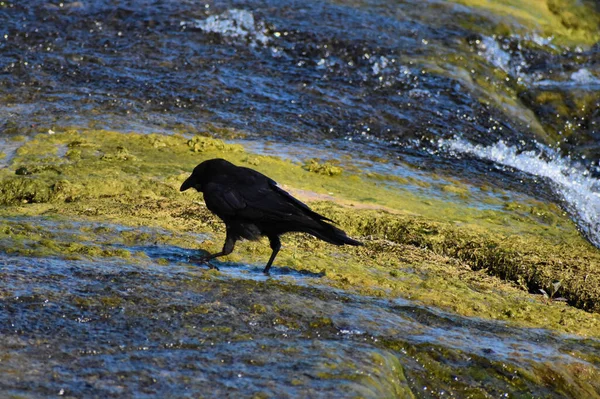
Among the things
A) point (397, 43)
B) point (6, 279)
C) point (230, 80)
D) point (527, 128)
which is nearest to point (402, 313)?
point (6, 279)

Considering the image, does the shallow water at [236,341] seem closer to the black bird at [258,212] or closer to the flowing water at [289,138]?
the flowing water at [289,138]

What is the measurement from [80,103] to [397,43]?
19.3 ft

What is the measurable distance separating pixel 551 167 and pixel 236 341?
8184mm

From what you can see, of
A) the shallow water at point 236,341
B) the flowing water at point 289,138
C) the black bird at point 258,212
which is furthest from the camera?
the black bird at point 258,212

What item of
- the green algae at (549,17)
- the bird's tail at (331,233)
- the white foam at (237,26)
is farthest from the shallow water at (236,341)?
the green algae at (549,17)

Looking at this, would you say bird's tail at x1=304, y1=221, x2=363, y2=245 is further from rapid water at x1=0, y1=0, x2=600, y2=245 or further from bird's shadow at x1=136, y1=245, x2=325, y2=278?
rapid water at x1=0, y1=0, x2=600, y2=245

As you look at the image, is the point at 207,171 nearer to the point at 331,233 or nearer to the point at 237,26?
the point at 331,233

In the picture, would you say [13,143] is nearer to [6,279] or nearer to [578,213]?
[6,279]

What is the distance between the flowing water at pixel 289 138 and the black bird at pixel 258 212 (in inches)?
12.9

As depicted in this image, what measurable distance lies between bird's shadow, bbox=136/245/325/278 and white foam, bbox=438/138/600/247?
16.2 feet

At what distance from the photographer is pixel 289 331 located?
156 inches

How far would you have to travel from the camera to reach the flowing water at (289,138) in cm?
345

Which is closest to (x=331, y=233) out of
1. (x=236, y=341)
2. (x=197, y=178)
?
(x=197, y=178)

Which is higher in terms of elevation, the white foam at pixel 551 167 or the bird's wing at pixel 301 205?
the bird's wing at pixel 301 205
